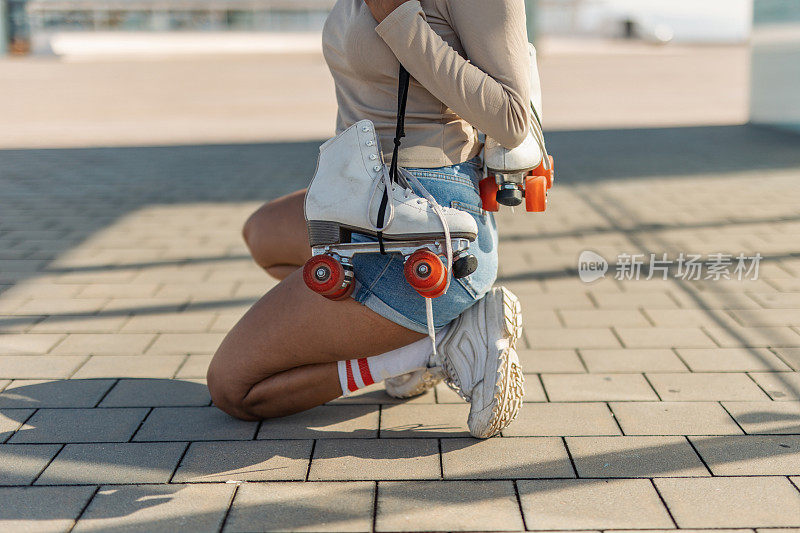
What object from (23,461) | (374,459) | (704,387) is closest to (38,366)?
(23,461)

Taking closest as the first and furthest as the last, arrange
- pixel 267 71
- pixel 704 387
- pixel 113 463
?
1. pixel 113 463
2. pixel 704 387
3. pixel 267 71

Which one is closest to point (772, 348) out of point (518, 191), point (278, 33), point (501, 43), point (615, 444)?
point (615, 444)

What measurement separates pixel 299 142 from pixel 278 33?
31.3m

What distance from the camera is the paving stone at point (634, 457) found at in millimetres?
2250

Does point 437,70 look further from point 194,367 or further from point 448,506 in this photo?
point 194,367

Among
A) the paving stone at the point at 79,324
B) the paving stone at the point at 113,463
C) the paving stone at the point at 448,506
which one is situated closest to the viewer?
the paving stone at the point at 448,506

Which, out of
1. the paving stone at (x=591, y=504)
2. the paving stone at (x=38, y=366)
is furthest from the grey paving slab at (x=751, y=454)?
the paving stone at (x=38, y=366)

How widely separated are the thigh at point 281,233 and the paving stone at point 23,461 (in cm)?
90

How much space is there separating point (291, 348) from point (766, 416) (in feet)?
4.66

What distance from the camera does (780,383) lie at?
2842 mm

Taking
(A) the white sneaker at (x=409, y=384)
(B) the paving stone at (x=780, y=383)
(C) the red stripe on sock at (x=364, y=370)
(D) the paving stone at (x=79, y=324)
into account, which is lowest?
(D) the paving stone at (x=79, y=324)

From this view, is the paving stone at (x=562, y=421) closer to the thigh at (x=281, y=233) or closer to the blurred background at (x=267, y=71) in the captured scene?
the thigh at (x=281, y=233)

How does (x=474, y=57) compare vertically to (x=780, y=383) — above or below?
above

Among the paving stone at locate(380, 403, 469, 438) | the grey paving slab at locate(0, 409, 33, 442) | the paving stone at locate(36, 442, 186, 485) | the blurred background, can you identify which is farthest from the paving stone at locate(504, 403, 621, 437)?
the blurred background
